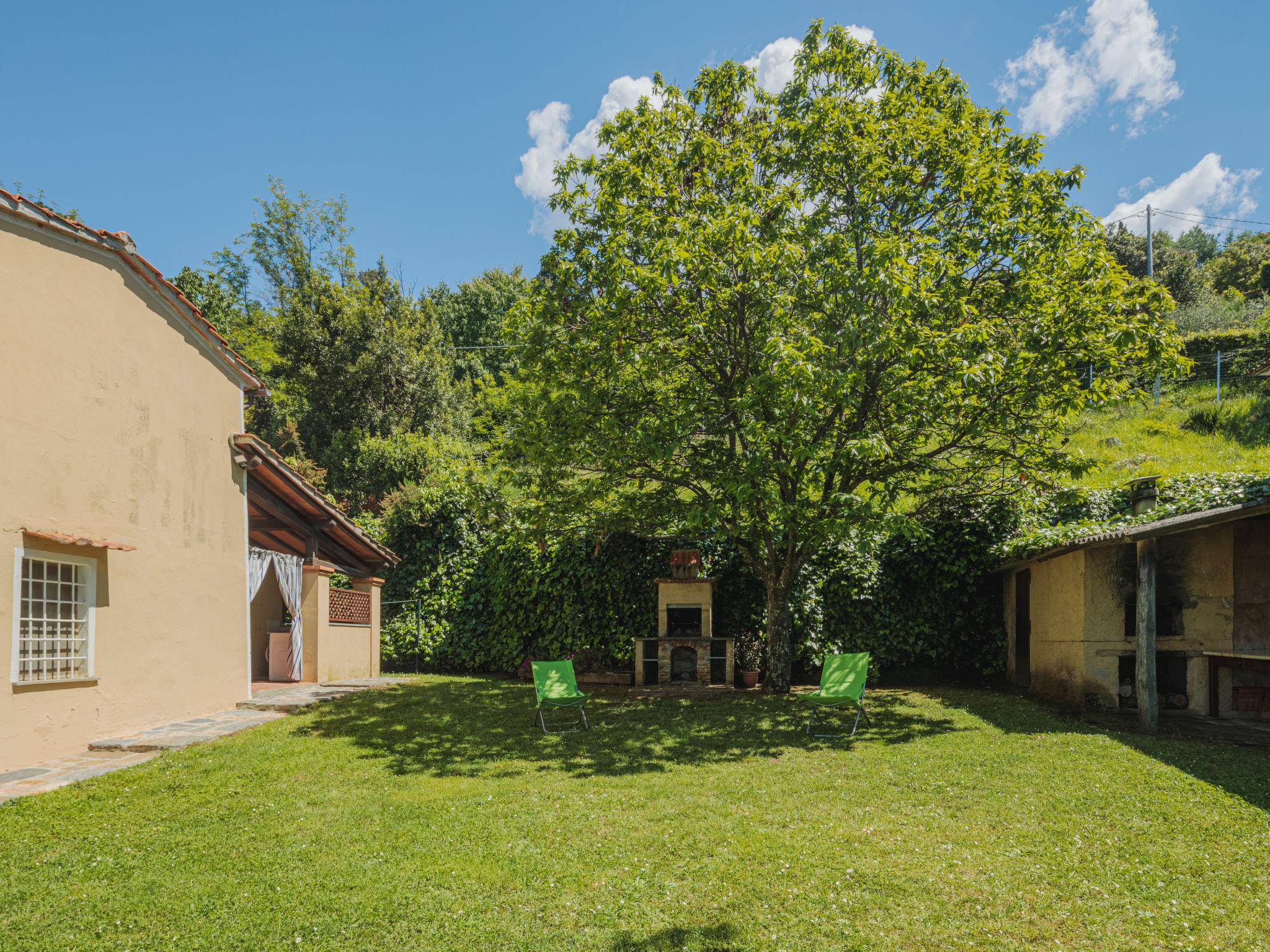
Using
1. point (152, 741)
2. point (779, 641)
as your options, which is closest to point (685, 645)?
point (779, 641)

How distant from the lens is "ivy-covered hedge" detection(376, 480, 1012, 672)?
13.1 metres

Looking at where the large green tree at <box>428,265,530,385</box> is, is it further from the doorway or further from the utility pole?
the doorway

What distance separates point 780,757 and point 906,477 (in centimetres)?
504

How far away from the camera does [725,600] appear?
44.1 ft

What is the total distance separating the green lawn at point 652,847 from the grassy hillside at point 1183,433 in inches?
503

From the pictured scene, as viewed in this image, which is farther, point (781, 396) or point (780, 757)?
point (781, 396)

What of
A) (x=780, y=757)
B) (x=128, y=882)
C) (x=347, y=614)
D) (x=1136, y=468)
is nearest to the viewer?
(x=128, y=882)

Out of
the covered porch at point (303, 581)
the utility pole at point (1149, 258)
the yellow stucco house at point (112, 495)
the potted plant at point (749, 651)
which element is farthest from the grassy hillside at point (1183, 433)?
the yellow stucco house at point (112, 495)

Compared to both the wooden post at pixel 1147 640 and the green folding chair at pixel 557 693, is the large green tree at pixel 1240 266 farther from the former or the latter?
the green folding chair at pixel 557 693

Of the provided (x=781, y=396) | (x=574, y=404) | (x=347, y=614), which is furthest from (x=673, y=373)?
(x=347, y=614)

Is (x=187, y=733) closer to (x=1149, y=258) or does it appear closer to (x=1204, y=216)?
(x=1149, y=258)

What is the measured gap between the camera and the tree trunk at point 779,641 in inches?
451

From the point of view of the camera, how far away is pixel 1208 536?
1044 centimetres

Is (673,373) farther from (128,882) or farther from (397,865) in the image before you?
(128,882)
